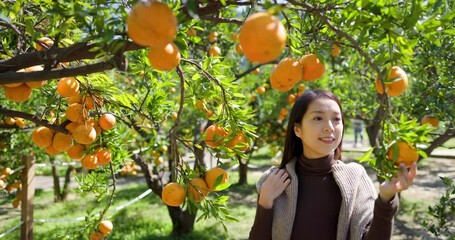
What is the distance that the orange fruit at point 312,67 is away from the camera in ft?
4.00

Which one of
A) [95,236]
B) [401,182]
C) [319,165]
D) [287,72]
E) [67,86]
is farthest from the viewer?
[95,236]

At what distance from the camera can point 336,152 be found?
2.00 metres

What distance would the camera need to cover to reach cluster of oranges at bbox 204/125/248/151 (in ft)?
4.78

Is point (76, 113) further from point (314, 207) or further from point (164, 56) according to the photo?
point (314, 207)

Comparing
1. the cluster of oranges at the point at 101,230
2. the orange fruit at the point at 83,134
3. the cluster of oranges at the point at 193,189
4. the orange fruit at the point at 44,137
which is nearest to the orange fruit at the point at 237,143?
the cluster of oranges at the point at 193,189

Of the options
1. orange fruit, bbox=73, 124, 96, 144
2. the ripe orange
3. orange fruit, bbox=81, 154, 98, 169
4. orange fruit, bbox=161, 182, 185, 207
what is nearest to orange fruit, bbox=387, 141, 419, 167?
the ripe orange

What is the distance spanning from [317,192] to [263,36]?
122cm

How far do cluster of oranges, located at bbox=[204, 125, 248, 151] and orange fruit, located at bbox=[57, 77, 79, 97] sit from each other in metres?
0.58

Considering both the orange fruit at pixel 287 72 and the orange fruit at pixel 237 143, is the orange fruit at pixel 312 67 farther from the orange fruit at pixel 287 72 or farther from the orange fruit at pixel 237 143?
the orange fruit at pixel 237 143

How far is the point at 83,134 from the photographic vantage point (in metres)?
1.62

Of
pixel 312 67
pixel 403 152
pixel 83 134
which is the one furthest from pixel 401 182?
pixel 83 134

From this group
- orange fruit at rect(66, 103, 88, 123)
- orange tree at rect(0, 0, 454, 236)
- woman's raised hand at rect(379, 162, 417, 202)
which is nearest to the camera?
orange tree at rect(0, 0, 454, 236)

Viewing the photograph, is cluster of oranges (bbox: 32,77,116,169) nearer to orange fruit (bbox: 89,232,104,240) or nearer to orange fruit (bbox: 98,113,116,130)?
orange fruit (bbox: 98,113,116,130)

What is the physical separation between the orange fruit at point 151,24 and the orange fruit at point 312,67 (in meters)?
0.58
